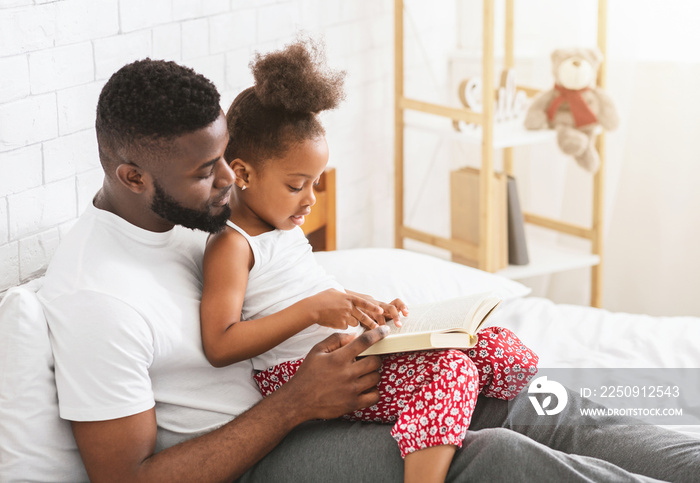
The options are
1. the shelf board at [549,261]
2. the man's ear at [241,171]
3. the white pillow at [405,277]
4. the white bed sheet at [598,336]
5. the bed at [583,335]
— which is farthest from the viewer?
the shelf board at [549,261]

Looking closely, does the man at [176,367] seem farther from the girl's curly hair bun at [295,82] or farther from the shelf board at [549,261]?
the shelf board at [549,261]

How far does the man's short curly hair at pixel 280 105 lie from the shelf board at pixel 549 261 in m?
1.35

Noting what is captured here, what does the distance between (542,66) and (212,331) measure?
1.95 metres

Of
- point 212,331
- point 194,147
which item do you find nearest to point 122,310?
point 212,331

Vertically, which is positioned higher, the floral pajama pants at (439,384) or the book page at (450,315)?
the book page at (450,315)

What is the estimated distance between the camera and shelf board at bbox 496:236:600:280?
2564mm

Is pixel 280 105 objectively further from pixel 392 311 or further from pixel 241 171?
pixel 392 311

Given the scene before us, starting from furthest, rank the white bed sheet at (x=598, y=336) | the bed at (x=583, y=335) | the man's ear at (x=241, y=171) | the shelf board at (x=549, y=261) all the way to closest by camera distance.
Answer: the shelf board at (x=549, y=261) < the white bed sheet at (x=598, y=336) < the bed at (x=583, y=335) < the man's ear at (x=241, y=171)

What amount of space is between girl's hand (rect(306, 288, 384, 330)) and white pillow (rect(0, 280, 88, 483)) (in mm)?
393

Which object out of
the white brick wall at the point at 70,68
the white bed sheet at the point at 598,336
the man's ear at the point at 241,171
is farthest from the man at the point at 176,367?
the white bed sheet at the point at 598,336

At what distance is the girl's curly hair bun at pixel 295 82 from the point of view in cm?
131

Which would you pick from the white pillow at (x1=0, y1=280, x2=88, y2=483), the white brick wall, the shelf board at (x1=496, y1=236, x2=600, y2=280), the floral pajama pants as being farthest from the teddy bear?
the white pillow at (x1=0, y1=280, x2=88, y2=483)

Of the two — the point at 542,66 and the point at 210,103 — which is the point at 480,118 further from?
the point at 210,103

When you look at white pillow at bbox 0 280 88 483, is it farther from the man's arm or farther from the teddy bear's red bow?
the teddy bear's red bow
